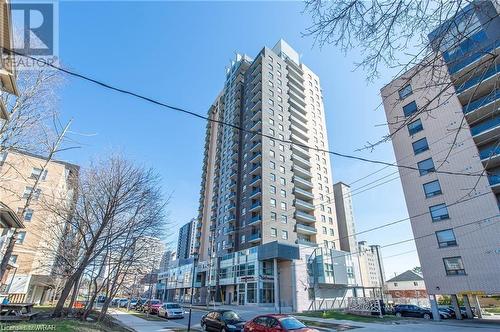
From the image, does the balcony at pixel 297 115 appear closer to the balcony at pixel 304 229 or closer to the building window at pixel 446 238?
the balcony at pixel 304 229

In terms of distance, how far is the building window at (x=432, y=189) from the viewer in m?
28.3

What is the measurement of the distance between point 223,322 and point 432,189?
25853mm

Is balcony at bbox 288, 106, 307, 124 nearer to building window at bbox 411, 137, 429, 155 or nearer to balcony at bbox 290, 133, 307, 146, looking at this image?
balcony at bbox 290, 133, 307, 146

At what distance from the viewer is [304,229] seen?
4872 cm

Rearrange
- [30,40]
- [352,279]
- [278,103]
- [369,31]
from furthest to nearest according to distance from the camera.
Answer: [278,103] < [352,279] < [30,40] < [369,31]

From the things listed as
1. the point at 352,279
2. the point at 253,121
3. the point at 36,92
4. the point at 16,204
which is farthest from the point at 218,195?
the point at 36,92

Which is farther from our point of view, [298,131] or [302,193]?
[298,131]

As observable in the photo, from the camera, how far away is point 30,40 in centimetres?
1114

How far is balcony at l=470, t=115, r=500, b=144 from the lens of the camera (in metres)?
26.3

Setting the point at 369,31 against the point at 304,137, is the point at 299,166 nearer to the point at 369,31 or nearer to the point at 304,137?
the point at 304,137

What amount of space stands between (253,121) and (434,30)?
56048 mm

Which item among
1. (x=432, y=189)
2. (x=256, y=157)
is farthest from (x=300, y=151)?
(x=432, y=189)

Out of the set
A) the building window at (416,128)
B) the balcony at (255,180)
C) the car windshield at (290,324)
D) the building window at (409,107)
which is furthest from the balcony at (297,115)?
the car windshield at (290,324)

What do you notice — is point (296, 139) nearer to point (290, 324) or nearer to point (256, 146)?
point (256, 146)
